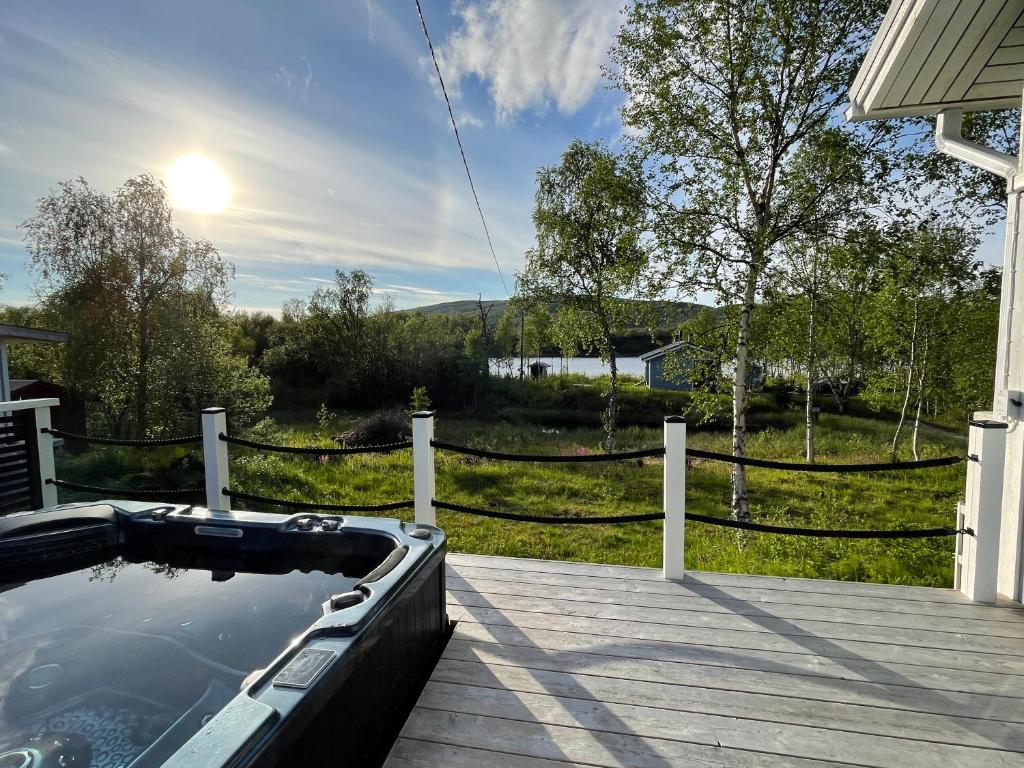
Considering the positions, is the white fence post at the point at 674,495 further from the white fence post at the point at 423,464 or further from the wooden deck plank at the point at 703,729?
the white fence post at the point at 423,464

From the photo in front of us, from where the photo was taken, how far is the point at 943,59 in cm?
285

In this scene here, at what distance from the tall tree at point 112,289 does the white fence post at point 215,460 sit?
6206 mm

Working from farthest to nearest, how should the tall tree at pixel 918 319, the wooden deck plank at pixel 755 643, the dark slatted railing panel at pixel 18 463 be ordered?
1. the tall tree at pixel 918 319
2. the dark slatted railing panel at pixel 18 463
3. the wooden deck plank at pixel 755 643

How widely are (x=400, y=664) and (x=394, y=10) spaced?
5.17m

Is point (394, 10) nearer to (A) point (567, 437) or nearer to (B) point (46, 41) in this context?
(B) point (46, 41)

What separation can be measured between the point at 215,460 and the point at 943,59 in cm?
486

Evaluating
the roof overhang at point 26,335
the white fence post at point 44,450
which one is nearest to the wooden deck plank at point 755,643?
the white fence post at point 44,450

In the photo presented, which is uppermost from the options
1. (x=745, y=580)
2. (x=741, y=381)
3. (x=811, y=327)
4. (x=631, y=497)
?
(x=811, y=327)

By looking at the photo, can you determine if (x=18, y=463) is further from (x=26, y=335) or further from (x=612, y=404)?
(x=612, y=404)

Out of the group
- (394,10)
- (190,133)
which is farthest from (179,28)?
(394,10)

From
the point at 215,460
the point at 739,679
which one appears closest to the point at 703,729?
the point at 739,679

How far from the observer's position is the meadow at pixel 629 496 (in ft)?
13.9

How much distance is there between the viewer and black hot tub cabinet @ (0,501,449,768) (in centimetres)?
130


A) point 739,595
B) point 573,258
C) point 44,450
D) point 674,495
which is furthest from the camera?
point 573,258
